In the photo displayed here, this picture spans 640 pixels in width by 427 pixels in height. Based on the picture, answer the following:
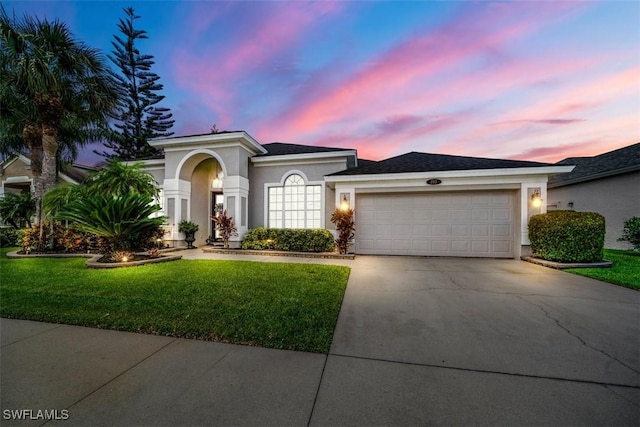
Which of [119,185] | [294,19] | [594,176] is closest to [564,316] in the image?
[294,19]

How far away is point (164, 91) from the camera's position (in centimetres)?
2281

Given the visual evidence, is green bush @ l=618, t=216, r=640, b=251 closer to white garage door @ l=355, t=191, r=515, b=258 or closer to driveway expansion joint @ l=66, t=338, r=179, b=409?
white garage door @ l=355, t=191, r=515, b=258

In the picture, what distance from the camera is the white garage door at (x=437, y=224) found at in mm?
8555

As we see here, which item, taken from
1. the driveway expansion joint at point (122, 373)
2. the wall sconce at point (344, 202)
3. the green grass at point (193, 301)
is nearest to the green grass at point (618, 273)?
the green grass at point (193, 301)

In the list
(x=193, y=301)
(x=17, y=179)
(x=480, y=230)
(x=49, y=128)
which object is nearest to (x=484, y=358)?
(x=193, y=301)

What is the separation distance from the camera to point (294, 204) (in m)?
10.9

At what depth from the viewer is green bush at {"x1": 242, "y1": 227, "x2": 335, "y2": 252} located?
371 inches

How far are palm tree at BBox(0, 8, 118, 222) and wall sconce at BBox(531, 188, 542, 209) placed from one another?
51.9ft

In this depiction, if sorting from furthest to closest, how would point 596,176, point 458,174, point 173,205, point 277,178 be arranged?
point 596,176, point 277,178, point 173,205, point 458,174

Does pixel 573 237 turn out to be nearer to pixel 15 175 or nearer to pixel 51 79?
pixel 51 79

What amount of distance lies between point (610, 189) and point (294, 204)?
1457cm

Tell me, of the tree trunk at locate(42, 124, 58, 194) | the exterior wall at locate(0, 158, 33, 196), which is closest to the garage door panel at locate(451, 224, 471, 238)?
the tree trunk at locate(42, 124, 58, 194)

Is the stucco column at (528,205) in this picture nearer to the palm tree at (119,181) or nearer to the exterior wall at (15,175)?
the palm tree at (119,181)

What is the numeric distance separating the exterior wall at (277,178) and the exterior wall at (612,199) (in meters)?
12.3
